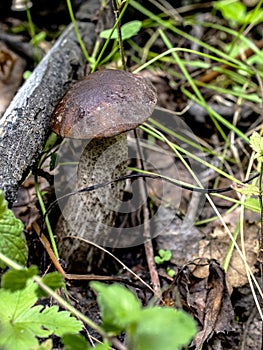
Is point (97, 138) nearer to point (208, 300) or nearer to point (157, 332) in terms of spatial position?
point (208, 300)

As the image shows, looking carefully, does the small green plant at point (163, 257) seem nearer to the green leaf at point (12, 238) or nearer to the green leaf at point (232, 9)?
the green leaf at point (12, 238)

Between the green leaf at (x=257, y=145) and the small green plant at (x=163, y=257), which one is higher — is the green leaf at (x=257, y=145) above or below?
above

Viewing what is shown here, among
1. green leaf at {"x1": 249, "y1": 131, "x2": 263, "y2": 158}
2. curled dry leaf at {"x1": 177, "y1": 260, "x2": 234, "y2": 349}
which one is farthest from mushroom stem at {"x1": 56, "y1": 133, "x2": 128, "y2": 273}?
green leaf at {"x1": 249, "y1": 131, "x2": 263, "y2": 158}

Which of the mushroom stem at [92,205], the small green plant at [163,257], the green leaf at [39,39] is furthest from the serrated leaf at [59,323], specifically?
the green leaf at [39,39]

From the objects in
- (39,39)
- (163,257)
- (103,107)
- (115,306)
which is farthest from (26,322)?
(39,39)

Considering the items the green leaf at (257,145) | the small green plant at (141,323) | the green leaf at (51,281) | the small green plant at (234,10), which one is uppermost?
the small green plant at (141,323)
